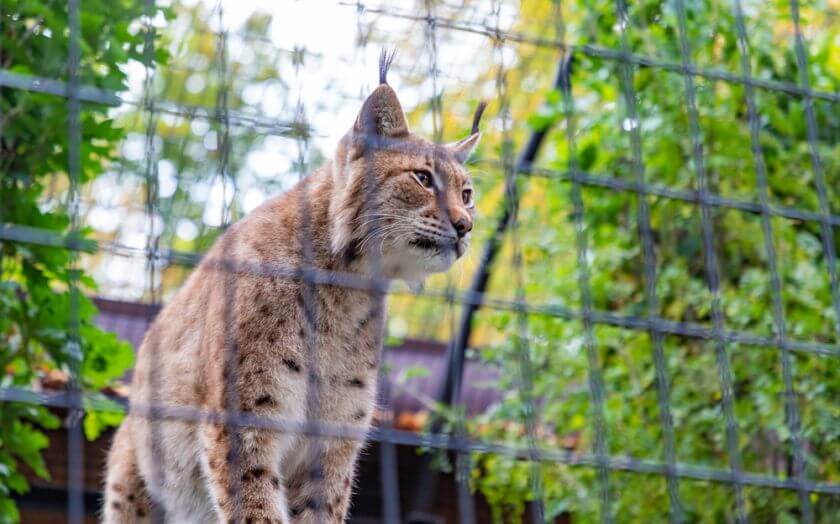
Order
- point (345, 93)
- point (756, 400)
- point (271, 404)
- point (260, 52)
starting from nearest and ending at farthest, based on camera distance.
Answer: point (271, 404)
point (345, 93)
point (756, 400)
point (260, 52)

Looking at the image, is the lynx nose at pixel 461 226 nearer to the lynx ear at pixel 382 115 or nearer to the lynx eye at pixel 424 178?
the lynx eye at pixel 424 178

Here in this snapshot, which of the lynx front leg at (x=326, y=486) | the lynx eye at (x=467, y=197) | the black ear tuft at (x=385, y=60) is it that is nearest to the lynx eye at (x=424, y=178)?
the lynx eye at (x=467, y=197)

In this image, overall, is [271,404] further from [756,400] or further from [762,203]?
[756,400]

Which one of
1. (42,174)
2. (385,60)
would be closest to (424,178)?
(385,60)

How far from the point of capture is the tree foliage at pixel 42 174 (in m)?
3.42

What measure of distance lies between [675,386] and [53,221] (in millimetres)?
2565

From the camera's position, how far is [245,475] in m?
3.13

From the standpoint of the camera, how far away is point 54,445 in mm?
4777

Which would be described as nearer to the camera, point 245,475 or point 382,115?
point 245,475

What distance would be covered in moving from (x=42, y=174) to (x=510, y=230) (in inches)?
53.2

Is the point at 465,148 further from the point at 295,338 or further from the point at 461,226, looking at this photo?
the point at 295,338

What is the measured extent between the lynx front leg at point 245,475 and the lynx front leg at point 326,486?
0.57 ft

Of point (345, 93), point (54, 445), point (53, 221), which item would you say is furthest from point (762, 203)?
point (54, 445)

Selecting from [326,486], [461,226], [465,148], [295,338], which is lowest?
[326,486]
